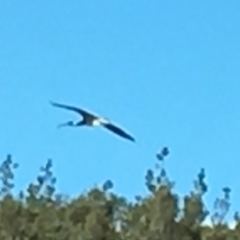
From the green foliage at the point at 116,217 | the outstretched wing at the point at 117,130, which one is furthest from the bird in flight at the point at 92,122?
the green foliage at the point at 116,217

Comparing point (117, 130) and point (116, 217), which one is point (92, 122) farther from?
point (116, 217)

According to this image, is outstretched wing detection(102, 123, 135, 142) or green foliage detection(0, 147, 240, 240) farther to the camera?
green foliage detection(0, 147, 240, 240)

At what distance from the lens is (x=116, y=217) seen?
26000mm

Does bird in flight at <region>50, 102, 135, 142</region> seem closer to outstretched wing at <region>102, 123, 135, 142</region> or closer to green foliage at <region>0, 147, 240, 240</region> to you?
outstretched wing at <region>102, 123, 135, 142</region>

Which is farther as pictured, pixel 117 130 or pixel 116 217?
pixel 116 217

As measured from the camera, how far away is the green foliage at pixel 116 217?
79.7ft

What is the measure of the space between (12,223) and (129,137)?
11231mm

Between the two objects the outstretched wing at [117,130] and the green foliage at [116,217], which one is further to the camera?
the green foliage at [116,217]

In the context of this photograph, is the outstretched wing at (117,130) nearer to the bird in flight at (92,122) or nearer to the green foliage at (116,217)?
the bird in flight at (92,122)

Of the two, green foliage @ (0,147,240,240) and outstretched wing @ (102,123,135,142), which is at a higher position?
green foliage @ (0,147,240,240)

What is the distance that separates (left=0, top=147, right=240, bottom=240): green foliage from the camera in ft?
79.7

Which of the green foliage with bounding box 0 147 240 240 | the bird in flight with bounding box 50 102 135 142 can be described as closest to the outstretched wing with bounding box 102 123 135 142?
the bird in flight with bounding box 50 102 135 142

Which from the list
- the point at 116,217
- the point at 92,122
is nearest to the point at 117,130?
the point at 92,122

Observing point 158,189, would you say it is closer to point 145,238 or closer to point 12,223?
point 145,238
